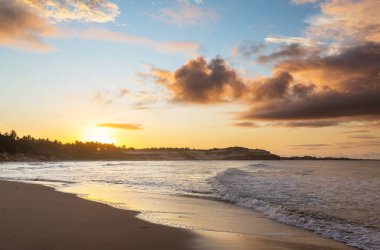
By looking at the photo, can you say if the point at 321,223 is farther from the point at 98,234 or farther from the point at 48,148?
the point at 48,148

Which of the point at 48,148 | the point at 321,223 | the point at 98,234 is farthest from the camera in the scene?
the point at 48,148

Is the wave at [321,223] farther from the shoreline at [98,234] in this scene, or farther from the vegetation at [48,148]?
the vegetation at [48,148]

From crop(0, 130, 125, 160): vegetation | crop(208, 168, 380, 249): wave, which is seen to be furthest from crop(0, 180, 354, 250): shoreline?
crop(0, 130, 125, 160): vegetation

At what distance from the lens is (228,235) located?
910cm

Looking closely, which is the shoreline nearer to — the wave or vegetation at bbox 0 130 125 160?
the wave

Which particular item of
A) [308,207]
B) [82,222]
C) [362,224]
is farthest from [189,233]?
[308,207]

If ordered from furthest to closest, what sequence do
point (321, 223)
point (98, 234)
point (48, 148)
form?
point (48, 148) < point (321, 223) < point (98, 234)

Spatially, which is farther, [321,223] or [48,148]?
[48,148]

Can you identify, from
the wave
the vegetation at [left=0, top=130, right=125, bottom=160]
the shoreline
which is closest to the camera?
the shoreline

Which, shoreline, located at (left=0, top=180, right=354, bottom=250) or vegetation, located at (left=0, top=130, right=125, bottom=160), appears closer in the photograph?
shoreline, located at (left=0, top=180, right=354, bottom=250)

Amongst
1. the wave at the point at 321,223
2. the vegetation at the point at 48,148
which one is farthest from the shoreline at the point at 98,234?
the vegetation at the point at 48,148

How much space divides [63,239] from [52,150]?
15743 cm

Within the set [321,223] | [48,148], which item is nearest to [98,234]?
[321,223]

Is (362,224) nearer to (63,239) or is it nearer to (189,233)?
(189,233)
